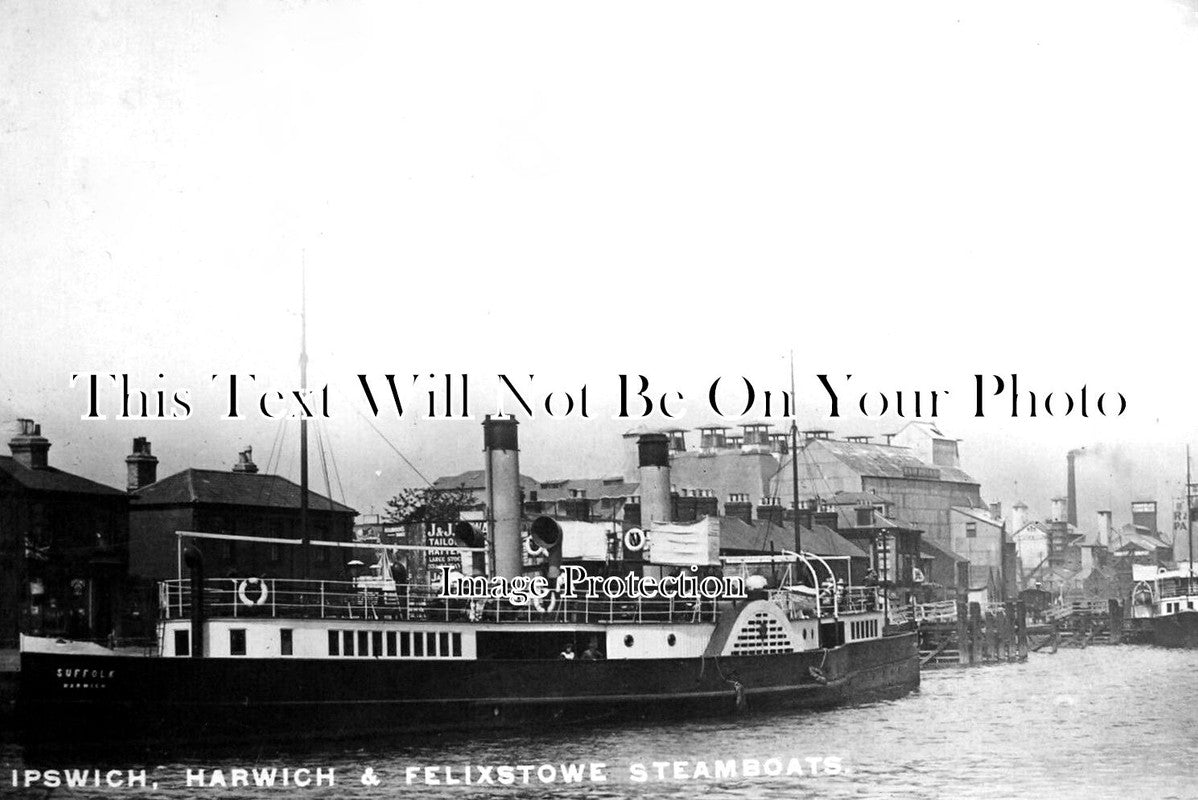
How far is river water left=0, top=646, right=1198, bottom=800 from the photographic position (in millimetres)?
16891

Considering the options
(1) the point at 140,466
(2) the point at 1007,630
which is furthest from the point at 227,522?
(2) the point at 1007,630

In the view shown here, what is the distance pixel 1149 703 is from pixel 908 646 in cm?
515

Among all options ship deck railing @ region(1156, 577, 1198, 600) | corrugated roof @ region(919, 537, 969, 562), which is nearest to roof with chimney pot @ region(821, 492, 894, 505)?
corrugated roof @ region(919, 537, 969, 562)

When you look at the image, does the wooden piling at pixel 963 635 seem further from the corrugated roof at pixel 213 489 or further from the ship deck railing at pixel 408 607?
the corrugated roof at pixel 213 489

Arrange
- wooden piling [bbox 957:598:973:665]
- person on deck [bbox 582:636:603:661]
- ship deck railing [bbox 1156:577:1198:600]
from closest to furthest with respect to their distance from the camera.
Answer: person on deck [bbox 582:636:603:661]
wooden piling [bbox 957:598:973:665]
ship deck railing [bbox 1156:577:1198:600]

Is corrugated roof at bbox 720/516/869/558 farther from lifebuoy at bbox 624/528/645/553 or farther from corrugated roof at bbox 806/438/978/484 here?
lifebuoy at bbox 624/528/645/553

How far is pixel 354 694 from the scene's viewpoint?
66.7 feet

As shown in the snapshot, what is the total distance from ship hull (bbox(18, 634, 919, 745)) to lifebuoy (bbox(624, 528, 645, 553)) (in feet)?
5.49

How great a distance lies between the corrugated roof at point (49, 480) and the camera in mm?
18473

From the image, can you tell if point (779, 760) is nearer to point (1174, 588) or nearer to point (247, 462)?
point (247, 462)

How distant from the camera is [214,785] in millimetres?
17094

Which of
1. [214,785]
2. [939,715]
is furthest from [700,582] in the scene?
[214,785]

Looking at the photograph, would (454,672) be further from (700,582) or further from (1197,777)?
(1197,777)

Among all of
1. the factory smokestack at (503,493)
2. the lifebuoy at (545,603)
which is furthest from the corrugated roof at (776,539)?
the factory smokestack at (503,493)
